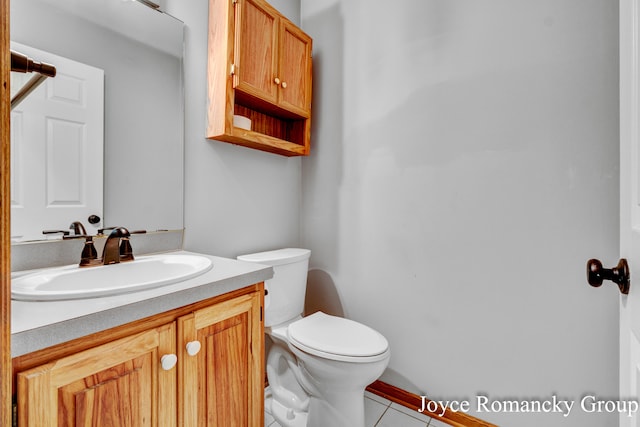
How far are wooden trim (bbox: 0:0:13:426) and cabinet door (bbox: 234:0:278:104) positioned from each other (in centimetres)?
108

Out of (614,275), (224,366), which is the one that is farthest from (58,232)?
(614,275)

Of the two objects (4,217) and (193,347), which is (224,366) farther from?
(4,217)

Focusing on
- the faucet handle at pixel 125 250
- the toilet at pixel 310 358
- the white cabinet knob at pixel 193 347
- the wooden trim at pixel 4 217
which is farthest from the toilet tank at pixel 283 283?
the wooden trim at pixel 4 217

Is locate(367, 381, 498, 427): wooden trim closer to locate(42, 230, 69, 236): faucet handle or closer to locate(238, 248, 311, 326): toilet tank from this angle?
locate(238, 248, 311, 326): toilet tank

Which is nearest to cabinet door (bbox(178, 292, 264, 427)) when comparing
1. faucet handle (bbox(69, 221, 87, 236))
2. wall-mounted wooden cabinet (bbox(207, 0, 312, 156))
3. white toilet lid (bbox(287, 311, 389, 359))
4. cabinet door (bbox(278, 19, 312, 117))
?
white toilet lid (bbox(287, 311, 389, 359))

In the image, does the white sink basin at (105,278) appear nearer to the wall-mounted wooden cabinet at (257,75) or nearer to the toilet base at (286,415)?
the wall-mounted wooden cabinet at (257,75)

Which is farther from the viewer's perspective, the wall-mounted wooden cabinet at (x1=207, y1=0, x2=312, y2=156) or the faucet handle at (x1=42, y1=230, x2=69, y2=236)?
the wall-mounted wooden cabinet at (x1=207, y1=0, x2=312, y2=156)

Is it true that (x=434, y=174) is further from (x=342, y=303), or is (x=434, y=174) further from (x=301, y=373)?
(x=301, y=373)

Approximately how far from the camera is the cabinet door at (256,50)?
136cm

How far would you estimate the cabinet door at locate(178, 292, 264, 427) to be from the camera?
81 centimetres

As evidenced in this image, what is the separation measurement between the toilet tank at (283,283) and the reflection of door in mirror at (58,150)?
0.69m

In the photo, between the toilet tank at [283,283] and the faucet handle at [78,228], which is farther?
the toilet tank at [283,283]

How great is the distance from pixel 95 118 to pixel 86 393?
0.92m

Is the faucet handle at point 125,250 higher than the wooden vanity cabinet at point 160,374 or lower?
higher
